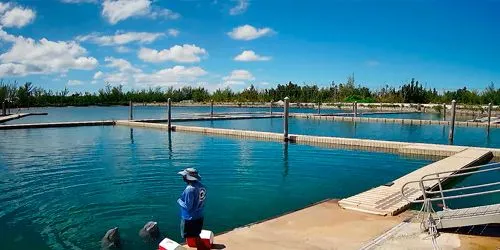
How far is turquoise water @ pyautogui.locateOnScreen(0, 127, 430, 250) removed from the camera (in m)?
7.57

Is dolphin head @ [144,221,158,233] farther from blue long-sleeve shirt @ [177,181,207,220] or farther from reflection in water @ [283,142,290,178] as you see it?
reflection in water @ [283,142,290,178]

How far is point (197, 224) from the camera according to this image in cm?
527

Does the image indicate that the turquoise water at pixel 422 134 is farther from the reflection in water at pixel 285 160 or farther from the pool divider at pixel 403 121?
the reflection in water at pixel 285 160

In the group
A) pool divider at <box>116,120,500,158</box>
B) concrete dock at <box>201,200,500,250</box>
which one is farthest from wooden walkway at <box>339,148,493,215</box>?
pool divider at <box>116,120,500,158</box>

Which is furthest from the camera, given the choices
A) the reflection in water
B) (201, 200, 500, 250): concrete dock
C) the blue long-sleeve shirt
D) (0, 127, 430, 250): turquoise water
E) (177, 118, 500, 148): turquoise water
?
(177, 118, 500, 148): turquoise water

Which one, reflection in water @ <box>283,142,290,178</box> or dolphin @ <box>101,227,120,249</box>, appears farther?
reflection in water @ <box>283,142,290,178</box>

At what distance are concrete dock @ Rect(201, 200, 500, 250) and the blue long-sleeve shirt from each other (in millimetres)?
506

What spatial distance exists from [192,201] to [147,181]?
6094mm

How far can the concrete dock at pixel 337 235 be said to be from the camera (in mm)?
5414

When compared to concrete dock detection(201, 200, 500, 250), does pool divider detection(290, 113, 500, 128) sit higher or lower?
higher

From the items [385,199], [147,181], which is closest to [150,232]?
[385,199]

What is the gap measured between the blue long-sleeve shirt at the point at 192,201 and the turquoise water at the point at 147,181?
1.80 metres

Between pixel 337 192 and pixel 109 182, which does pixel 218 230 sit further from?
pixel 109 182

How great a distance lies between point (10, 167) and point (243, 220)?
26.7ft
